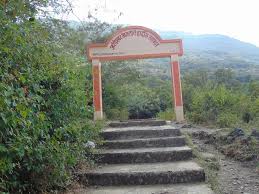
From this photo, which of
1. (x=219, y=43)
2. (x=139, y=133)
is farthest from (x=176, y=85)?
(x=219, y=43)

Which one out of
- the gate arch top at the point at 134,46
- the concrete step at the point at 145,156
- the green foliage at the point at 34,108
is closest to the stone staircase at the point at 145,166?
the concrete step at the point at 145,156

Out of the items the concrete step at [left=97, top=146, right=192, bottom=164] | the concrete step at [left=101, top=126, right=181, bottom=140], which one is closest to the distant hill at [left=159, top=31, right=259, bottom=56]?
the concrete step at [left=101, top=126, right=181, bottom=140]

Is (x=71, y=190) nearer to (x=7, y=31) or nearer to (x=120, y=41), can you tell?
(x=7, y=31)

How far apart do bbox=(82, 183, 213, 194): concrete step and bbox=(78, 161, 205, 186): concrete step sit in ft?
0.40

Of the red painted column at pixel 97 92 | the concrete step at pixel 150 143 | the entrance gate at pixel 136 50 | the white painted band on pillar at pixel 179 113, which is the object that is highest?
the entrance gate at pixel 136 50

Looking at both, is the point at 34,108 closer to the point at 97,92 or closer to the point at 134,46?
the point at 97,92

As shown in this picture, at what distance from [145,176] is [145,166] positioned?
506 millimetres

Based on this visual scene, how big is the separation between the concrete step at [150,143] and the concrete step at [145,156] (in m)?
0.49

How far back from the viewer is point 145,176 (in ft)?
16.7

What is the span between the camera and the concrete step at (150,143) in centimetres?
650

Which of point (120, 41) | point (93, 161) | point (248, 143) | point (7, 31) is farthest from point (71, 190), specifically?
point (120, 41)

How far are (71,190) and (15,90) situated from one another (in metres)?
1.91

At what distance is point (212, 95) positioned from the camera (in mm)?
10766

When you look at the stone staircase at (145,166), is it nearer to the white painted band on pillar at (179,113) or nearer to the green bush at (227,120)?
the green bush at (227,120)
